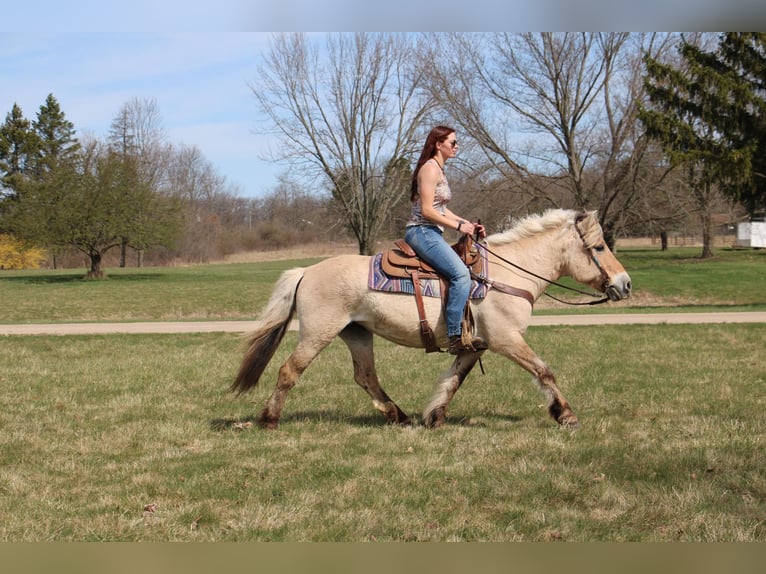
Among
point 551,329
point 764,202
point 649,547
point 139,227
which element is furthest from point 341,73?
point 649,547

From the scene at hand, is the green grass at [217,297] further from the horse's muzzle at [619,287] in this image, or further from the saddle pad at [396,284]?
the saddle pad at [396,284]

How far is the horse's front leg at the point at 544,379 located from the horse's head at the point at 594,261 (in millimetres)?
1115

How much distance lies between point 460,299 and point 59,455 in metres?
3.93

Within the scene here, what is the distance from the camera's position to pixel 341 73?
42.7 m

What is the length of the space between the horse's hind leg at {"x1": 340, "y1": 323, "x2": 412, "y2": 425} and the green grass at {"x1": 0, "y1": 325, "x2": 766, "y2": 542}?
0.85ft

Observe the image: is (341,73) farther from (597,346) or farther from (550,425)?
(550,425)

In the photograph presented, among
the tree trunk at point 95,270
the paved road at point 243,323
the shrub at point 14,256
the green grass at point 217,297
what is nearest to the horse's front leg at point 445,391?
the paved road at point 243,323

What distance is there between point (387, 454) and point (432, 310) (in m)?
1.59

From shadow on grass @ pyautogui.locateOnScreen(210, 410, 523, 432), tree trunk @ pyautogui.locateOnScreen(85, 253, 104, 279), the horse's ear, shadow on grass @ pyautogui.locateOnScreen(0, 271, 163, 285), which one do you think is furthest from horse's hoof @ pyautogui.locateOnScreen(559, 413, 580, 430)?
tree trunk @ pyautogui.locateOnScreen(85, 253, 104, 279)

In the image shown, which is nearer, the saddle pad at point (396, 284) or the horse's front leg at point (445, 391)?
the saddle pad at point (396, 284)

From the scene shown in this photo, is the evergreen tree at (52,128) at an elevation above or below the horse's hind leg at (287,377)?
above

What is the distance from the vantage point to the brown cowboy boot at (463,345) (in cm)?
755

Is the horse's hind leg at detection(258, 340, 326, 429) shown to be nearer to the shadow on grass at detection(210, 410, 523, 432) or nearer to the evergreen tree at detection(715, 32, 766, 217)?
the shadow on grass at detection(210, 410, 523, 432)

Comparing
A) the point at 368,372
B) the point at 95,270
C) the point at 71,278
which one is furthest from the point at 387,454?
the point at 71,278
